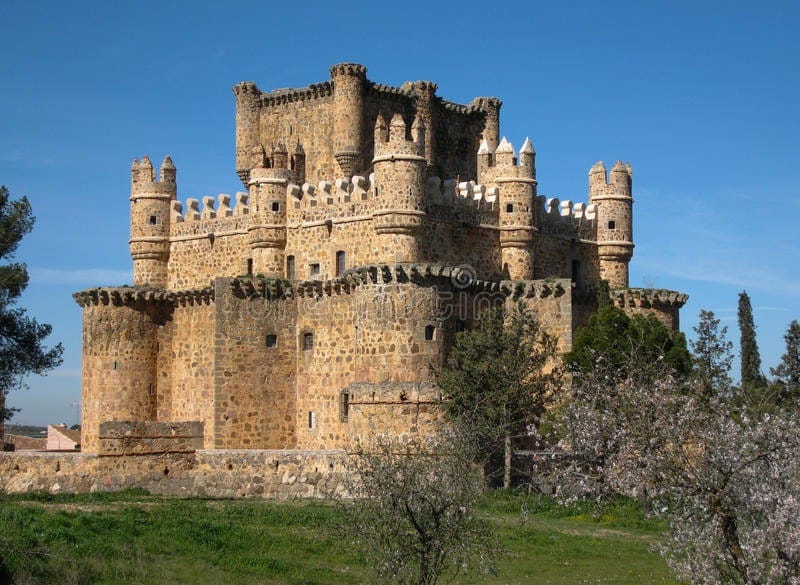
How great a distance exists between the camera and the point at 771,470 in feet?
63.4

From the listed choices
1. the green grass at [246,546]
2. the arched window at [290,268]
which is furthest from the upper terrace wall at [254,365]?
the green grass at [246,546]

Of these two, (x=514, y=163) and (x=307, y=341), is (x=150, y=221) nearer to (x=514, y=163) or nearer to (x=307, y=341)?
(x=307, y=341)

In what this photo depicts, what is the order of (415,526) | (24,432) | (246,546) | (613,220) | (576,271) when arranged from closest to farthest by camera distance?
1. (415,526)
2. (246,546)
3. (576,271)
4. (613,220)
5. (24,432)

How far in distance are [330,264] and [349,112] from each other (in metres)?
6.01

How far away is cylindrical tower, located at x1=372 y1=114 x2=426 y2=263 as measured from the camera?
41.8 metres

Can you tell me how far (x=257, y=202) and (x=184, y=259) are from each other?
492 cm

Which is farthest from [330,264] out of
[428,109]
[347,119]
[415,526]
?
[415,526]

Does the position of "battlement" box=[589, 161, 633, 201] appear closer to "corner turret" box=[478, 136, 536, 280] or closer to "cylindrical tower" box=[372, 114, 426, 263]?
"corner turret" box=[478, 136, 536, 280]

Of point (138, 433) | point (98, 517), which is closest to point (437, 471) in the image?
point (98, 517)

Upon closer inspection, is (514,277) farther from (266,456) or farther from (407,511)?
(407,511)

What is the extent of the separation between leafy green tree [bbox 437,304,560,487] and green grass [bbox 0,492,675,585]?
3.16 meters

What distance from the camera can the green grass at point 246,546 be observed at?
23609 mm

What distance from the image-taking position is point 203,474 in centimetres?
3516

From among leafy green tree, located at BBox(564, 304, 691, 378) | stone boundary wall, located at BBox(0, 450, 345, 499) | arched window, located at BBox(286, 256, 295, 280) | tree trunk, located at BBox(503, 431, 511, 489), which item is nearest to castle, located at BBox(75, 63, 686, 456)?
arched window, located at BBox(286, 256, 295, 280)
